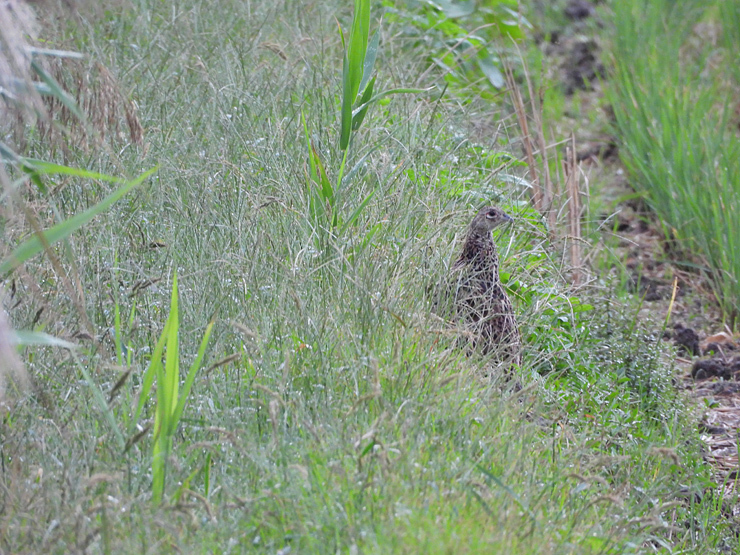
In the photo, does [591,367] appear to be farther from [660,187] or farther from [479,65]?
[479,65]

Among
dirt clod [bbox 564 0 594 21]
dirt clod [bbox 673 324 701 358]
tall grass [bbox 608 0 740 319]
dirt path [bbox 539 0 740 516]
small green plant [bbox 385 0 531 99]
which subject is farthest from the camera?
dirt clod [bbox 564 0 594 21]

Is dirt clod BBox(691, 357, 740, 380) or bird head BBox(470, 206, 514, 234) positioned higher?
bird head BBox(470, 206, 514, 234)

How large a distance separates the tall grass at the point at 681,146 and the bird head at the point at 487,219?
5.76 feet

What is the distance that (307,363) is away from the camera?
9.28ft

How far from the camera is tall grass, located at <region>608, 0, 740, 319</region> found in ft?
16.6

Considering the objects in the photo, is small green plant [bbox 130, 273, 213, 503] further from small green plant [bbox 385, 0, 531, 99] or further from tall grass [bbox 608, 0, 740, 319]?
small green plant [bbox 385, 0, 531, 99]

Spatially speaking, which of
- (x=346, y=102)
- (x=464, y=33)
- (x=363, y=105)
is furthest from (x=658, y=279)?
(x=346, y=102)

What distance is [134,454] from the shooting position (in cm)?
245

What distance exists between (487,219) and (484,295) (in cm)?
49

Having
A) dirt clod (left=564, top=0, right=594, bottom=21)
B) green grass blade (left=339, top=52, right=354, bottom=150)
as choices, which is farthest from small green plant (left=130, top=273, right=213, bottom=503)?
dirt clod (left=564, top=0, right=594, bottom=21)

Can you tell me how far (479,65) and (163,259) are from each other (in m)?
3.31

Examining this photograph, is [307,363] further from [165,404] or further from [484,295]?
[484,295]

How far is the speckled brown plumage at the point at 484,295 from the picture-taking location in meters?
3.34

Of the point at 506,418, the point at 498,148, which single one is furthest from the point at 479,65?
the point at 506,418
